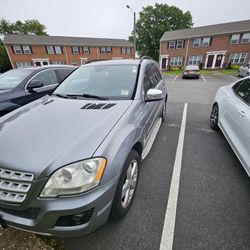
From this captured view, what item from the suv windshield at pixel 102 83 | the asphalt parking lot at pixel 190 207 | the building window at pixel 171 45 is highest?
the building window at pixel 171 45

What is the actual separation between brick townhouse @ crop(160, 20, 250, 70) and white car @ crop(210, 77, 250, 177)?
27893mm

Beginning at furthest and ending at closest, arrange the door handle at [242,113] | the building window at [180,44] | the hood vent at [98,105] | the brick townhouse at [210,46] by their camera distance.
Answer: the building window at [180,44] < the brick townhouse at [210,46] < the door handle at [242,113] < the hood vent at [98,105]

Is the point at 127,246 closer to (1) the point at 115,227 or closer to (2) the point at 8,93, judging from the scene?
(1) the point at 115,227

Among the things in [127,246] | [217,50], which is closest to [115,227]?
[127,246]

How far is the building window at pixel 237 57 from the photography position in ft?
81.3

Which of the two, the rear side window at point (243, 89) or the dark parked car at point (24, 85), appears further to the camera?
the dark parked car at point (24, 85)

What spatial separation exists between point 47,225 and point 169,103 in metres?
6.48

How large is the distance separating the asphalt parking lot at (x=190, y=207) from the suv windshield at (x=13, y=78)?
11.2 feet

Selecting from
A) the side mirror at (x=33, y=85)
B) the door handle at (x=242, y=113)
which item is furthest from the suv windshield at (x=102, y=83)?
the door handle at (x=242, y=113)

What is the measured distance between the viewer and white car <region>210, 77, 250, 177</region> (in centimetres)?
228

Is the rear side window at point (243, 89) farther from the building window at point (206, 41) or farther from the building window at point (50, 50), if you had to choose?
the building window at point (50, 50)

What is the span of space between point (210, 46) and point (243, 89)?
2855cm

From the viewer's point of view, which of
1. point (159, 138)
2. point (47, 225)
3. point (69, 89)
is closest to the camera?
point (47, 225)

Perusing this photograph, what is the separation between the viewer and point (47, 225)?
4.24 feet
